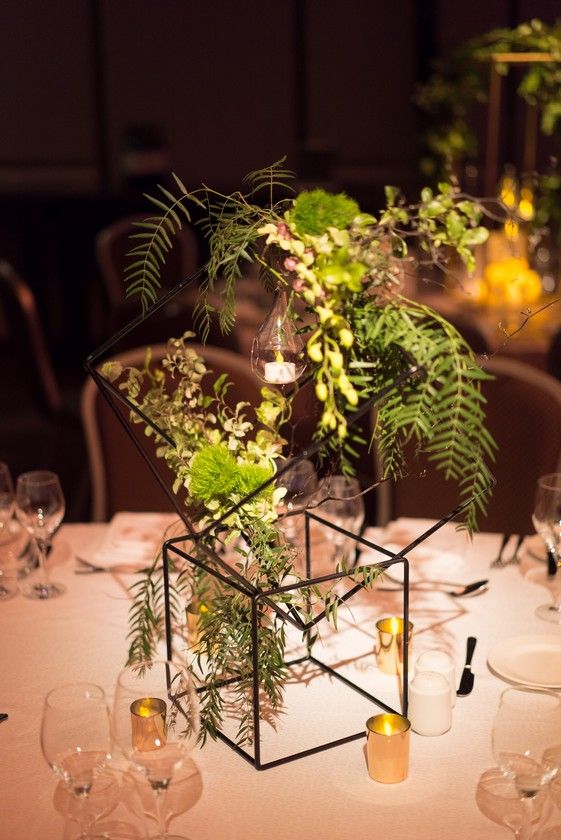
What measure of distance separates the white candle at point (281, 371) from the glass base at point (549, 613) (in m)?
0.68

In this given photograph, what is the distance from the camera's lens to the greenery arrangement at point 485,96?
420 centimetres

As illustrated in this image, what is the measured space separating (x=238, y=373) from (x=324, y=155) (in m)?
3.52

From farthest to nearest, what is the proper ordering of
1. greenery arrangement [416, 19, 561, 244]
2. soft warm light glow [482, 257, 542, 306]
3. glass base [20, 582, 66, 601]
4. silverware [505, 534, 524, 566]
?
soft warm light glow [482, 257, 542, 306] → greenery arrangement [416, 19, 561, 244] → silverware [505, 534, 524, 566] → glass base [20, 582, 66, 601]

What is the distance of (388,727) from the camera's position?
1.39 m

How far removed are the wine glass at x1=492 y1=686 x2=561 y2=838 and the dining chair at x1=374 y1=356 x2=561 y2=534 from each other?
4.15 ft

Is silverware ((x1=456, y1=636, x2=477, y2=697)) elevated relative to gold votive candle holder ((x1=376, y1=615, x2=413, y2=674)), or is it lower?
lower

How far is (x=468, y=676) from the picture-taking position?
1.63 m

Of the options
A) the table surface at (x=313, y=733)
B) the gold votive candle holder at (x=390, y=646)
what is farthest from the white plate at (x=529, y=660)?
the gold votive candle holder at (x=390, y=646)

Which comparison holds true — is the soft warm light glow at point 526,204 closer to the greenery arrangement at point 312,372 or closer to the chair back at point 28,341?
the chair back at point 28,341

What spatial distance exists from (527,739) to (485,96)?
4262mm

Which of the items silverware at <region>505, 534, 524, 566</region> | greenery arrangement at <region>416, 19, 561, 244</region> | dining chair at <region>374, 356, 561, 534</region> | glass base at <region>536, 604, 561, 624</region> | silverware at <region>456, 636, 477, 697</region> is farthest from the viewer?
greenery arrangement at <region>416, 19, 561, 244</region>

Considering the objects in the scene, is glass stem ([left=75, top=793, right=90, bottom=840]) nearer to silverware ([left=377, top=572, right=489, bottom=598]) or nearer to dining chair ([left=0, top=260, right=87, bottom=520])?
→ silverware ([left=377, top=572, right=489, bottom=598])

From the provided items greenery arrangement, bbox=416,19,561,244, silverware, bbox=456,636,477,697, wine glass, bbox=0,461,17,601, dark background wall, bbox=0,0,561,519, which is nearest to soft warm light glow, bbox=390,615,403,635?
silverware, bbox=456,636,477,697

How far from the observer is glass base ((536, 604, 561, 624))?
184 centimetres
